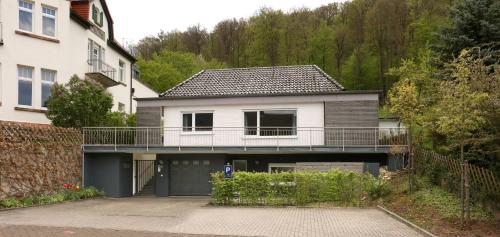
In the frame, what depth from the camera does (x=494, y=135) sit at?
1262 centimetres

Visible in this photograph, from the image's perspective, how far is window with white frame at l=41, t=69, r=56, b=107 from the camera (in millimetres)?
24812

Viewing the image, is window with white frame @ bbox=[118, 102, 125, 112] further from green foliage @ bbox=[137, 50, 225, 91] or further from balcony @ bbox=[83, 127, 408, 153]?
green foliage @ bbox=[137, 50, 225, 91]

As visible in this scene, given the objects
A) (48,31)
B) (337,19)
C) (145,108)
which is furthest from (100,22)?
(337,19)

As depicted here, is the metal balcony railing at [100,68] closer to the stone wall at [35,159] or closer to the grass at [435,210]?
the stone wall at [35,159]

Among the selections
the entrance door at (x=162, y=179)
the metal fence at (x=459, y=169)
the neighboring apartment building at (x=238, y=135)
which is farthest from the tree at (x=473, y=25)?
the entrance door at (x=162, y=179)

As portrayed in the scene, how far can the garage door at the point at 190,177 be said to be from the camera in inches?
980

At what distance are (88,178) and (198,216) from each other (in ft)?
33.0

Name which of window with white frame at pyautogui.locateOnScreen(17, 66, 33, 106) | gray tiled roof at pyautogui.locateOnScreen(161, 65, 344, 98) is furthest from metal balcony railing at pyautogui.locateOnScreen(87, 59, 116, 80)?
gray tiled roof at pyautogui.locateOnScreen(161, 65, 344, 98)

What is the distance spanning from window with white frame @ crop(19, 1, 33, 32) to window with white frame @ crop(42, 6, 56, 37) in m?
0.69

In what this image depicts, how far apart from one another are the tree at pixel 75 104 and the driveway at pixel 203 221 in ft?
18.6

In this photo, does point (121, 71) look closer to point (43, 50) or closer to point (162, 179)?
point (43, 50)

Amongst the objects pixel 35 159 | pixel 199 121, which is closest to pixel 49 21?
pixel 35 159

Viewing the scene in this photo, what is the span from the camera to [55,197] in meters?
19.6

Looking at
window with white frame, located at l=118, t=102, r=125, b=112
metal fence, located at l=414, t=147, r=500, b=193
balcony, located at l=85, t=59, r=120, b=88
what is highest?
balcony, located at l=85, t=59, r=120, b=88
